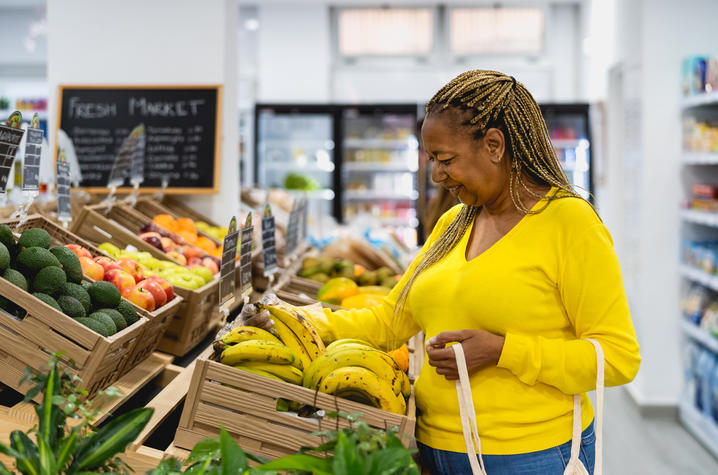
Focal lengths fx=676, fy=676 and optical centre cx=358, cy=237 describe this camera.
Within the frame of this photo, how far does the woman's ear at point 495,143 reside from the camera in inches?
54.8

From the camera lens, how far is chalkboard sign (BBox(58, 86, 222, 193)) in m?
3.54

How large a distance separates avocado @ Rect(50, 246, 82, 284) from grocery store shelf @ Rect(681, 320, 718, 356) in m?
3.61

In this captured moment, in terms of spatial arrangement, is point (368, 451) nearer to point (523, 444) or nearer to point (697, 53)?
point (523, 444)

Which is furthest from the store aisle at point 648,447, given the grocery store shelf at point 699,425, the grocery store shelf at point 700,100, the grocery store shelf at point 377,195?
the grocery store shelf at point 377,195

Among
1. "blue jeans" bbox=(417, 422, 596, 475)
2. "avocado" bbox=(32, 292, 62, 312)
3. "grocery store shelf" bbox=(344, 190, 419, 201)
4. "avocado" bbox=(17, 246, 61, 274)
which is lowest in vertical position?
"blue jeans" bbox=(417, 422, 596, 475)

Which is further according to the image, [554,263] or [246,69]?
[246,69]

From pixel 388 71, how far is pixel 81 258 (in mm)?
6882

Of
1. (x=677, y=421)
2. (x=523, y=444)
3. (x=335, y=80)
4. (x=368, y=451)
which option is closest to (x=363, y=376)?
(x=368, y=451)

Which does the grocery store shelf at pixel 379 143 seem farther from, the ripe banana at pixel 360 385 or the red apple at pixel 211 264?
the ripe banana at pixel 360 385

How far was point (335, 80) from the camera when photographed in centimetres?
838

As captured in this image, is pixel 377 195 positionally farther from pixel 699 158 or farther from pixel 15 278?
pixel 15 278

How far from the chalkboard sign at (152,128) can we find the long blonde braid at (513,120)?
2.31m

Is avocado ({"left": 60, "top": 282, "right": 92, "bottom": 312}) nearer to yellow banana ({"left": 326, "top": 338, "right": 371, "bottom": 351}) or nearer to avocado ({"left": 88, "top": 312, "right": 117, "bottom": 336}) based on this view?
avocado ({"left": 88, "top": 312, "right": 117, "bottom": 336})

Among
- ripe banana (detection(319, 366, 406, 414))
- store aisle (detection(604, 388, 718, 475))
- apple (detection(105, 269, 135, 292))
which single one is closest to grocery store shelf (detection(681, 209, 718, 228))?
store aisle (detection(604, 388, 718, 475))
